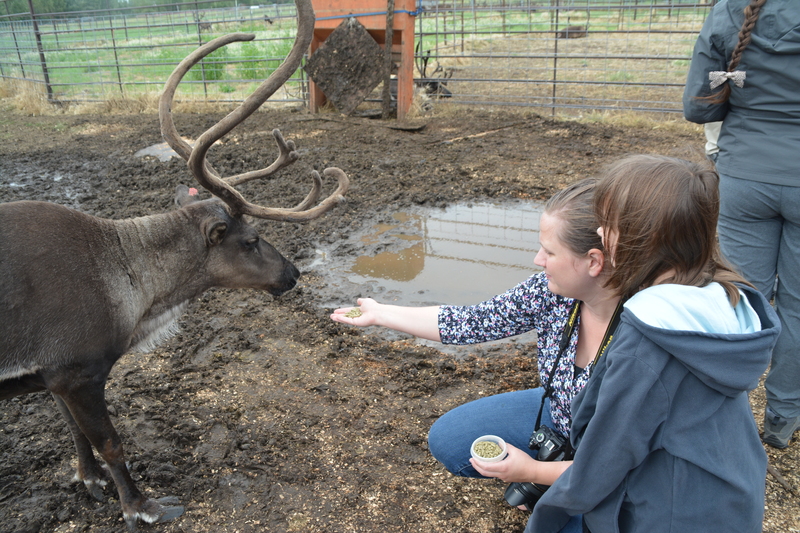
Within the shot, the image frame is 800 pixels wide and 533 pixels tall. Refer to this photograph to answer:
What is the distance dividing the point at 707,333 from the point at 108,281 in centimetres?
247

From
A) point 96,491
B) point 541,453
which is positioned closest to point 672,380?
point 541,453

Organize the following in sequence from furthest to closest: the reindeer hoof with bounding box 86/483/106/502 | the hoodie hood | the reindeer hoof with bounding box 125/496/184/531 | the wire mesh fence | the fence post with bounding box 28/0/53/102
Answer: the fence post with bounding box 28/0/53/102 → the wire mesh fence → the reindeer hoof with bounding box 86/483/106/502 → the reindeer hoof with bounding box 125/496/184/531 → the hoodie hood

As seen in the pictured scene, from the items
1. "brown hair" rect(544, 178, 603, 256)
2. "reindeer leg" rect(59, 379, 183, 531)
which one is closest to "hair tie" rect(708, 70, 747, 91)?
"brown hair" rect(544, 178, 603, 256)

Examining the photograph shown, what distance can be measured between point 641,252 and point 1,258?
97.6 inches

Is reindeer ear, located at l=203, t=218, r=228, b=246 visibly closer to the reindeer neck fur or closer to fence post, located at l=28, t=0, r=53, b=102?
the reindeer neck fur

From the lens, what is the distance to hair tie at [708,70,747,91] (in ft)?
9.41

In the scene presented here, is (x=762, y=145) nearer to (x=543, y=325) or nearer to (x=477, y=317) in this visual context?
(x=543, y=325)

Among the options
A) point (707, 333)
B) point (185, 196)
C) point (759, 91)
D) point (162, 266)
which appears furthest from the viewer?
point (185, 196)

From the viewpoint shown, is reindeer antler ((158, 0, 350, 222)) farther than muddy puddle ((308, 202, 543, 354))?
No

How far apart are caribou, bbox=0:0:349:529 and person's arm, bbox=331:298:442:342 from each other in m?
1.03

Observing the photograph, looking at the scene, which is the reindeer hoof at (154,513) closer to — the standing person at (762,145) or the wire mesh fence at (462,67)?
the standing person at (762,145)

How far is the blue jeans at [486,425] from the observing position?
245 cm

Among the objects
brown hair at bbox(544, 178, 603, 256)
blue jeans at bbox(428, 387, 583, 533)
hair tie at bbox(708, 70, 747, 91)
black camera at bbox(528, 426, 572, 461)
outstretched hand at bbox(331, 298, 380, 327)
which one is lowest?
blue jeans at bbox(428, 387, 583, 533)

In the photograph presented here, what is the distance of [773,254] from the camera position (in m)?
2.98
